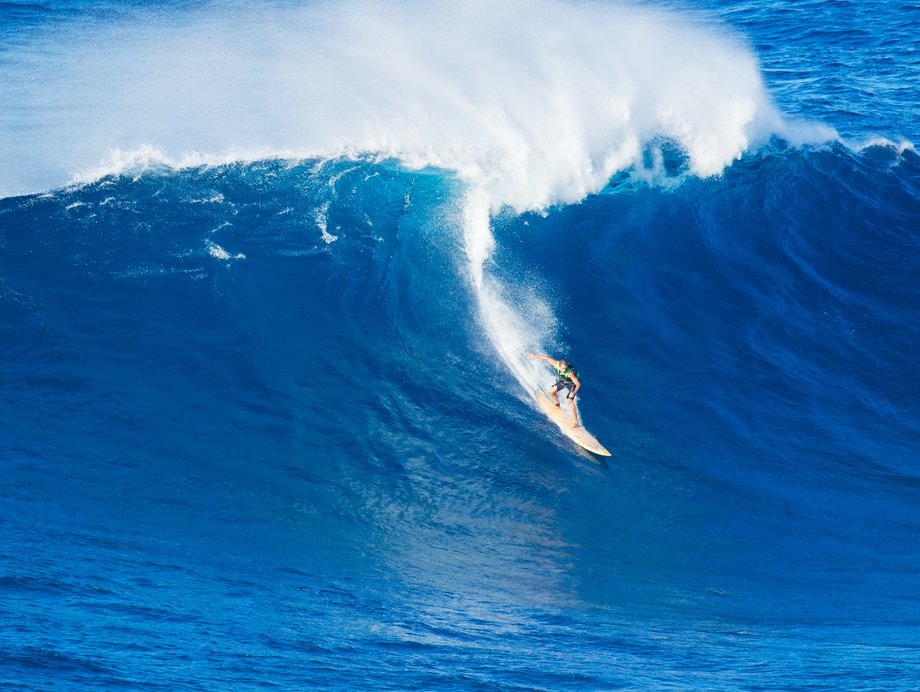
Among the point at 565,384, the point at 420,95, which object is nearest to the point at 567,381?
the point at 565,384

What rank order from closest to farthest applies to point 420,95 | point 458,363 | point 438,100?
point 458,363
point 438,100
point 420,95

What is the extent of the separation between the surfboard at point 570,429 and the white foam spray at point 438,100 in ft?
5.97

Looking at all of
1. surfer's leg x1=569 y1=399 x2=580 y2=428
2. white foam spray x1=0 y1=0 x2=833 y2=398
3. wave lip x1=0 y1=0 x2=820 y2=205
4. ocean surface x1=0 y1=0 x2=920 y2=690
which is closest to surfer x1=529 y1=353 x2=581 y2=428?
surfer's leg x1=569 y1=399 x2=580 y2=428

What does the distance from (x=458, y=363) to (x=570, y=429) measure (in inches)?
130

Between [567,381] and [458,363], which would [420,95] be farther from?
[567,381]

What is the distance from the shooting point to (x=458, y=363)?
2359 centimetres

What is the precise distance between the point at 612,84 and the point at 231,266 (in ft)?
46.3

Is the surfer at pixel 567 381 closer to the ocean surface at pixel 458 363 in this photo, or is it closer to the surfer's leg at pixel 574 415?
the surfer's leg at pixel 574 415

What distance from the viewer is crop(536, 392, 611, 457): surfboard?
21.5 m

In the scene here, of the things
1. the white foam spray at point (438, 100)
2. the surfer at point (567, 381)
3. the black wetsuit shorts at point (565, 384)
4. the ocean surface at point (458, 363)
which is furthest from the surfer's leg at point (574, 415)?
the white foam spray at point (438, 100)

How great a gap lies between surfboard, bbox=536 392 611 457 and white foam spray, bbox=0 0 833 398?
1820mm

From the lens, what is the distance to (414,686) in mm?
15555

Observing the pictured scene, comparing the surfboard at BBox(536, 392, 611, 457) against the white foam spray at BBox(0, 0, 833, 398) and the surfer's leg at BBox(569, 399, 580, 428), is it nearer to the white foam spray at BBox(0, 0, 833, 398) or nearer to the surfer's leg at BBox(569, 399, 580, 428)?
the surfer's leg at BBox(569, 399, 580, 428)

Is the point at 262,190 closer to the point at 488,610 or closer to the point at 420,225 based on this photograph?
the point at 420,225
